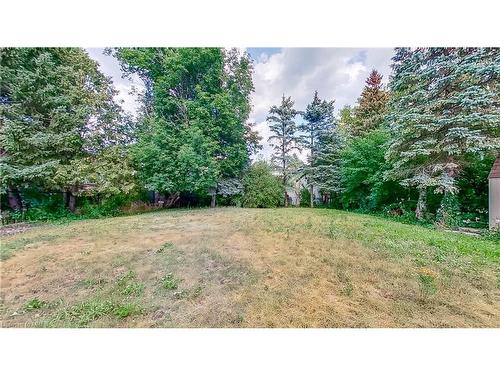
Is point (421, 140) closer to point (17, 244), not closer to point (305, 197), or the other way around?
point (305, 197)

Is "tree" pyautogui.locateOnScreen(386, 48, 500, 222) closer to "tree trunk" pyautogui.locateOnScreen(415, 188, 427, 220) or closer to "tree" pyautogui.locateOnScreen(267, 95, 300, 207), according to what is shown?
"tree trunk" pyautogui.locateOnScreen(415, 188, 427, 220)

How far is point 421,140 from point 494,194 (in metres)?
1.39

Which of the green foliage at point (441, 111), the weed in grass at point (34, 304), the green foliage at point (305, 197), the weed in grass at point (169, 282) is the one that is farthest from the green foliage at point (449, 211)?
the weed in grass at point (34, 304)

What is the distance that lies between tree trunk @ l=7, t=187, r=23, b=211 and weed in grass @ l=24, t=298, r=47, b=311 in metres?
3.44

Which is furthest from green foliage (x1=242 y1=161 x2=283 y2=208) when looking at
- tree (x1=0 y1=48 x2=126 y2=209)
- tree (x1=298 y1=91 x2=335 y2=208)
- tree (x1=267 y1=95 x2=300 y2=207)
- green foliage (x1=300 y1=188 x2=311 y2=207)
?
tree (x1=0 y1=48 x2=126 y2=209)

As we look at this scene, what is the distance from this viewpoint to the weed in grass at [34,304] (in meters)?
1.75

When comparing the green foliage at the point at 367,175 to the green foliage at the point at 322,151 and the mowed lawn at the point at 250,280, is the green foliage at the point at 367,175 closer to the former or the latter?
the green foliage at the point at 322,151

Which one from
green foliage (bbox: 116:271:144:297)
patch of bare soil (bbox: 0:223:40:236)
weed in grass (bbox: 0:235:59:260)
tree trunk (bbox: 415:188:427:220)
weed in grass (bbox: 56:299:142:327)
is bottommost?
weed in grass (bbox: 56:299:142:327)

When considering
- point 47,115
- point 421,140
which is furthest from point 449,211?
point 47,115

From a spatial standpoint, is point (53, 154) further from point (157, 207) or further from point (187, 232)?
point (187, 232)

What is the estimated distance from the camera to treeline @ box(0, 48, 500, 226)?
3.52 m
